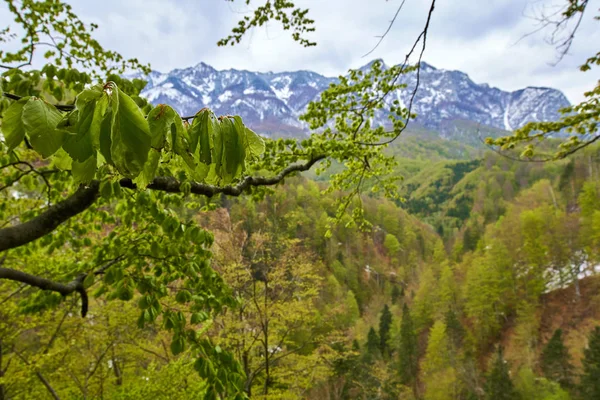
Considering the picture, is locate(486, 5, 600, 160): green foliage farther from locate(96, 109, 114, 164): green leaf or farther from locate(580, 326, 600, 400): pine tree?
locate(580, 326, 600, 400): pine tree

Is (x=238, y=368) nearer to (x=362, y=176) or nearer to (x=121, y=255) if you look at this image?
(x=121, y=255)

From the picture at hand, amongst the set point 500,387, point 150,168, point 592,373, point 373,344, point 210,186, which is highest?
point 210,186

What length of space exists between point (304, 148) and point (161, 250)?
6.96ft

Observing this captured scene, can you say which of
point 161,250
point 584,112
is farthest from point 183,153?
point 584,112

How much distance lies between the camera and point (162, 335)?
10359 mm

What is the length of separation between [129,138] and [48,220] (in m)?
2.47

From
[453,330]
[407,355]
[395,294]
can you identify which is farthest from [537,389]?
[395,294]

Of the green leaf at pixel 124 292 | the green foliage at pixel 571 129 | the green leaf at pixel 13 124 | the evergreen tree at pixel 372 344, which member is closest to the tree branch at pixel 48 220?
the green leaf at pixel 124 292

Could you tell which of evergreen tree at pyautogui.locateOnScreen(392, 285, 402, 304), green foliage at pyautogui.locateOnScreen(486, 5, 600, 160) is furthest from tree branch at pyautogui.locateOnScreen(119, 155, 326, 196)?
evergreen tree at pyautogui.locateOnScreen(392, 285, 402, 304)

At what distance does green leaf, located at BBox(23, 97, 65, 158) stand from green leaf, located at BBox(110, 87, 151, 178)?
159mm

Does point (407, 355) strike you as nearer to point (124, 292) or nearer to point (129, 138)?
point (124, 292)

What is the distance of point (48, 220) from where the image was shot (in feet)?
8.11

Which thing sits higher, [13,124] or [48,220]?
[48,220]

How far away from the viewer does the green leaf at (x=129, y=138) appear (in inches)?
24.5
